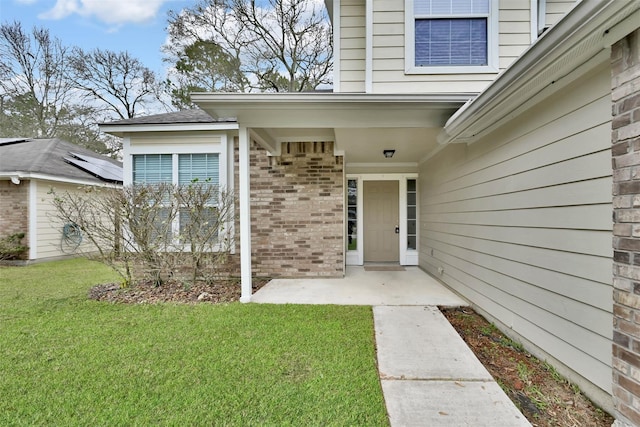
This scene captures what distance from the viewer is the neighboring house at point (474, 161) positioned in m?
1.71

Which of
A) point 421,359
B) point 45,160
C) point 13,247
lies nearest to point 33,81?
point 45,160

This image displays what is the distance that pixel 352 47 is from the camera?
4.83m

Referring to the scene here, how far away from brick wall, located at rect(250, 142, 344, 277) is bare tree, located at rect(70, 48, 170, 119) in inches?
509

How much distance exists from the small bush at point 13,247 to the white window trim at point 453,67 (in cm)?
1004

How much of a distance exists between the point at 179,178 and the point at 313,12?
9.60m

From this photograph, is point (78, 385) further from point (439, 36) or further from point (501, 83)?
point (439, 36)

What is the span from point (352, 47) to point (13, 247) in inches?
373

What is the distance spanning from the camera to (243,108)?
355cm

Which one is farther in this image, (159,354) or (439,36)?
(439,36)

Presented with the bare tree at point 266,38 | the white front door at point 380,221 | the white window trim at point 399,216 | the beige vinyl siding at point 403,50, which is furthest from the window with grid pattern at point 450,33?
the bare tree at point 266,38

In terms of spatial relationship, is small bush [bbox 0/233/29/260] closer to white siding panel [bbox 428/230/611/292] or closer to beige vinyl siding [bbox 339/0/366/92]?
beige vinyl siding [bbox 339/0/366/92]

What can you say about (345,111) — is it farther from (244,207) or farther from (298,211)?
(298,211)

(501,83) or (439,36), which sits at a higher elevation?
(439,36)

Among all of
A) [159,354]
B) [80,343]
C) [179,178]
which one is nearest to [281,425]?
[159,354]
